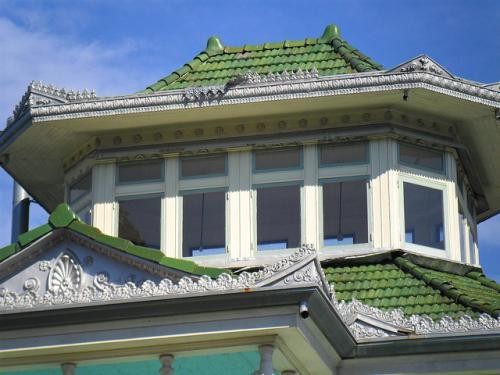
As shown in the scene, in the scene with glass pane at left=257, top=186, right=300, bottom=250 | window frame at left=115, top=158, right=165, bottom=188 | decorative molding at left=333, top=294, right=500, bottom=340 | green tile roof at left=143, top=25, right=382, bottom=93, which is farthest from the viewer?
green tile roof at left=143, top=25, right=382, bottom=93

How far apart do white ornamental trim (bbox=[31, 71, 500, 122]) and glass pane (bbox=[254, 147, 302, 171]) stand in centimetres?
116

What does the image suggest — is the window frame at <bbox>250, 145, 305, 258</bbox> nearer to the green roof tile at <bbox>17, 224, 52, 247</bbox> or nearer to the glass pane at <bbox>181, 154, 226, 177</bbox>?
the glass pane at <bbox>181, 154, 226, 177</bbox>

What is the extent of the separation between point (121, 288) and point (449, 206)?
819cm

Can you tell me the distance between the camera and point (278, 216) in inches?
1162

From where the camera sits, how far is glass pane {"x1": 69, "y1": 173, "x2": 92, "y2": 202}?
30781 millimetres

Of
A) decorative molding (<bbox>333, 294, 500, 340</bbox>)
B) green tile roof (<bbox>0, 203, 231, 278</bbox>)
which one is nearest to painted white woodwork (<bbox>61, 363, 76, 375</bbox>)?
green tile roof (<bbox>0, 203, 231, 278</bbox>)

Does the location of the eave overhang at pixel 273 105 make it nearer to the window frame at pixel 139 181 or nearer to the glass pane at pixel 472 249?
the window frame at pixel 139 181

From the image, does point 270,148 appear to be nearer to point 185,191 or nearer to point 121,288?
point 185,191

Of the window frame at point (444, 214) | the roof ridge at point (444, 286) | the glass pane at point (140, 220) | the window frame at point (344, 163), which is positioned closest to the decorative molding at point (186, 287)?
the roof ridge at point (444, 286)

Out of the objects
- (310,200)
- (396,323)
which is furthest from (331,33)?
(396,323)

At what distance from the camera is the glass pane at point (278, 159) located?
1171 inches

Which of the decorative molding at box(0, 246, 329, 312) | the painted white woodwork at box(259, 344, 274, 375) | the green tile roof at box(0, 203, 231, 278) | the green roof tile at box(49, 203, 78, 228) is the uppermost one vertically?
the green roof tile at box(49, 203, 78, 228)

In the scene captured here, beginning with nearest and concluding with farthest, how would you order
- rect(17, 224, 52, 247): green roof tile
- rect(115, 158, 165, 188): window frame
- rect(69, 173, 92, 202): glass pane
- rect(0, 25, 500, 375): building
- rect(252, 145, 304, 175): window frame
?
rect(17, 224, 52, 247): green roof tile, rect(0, 25, 500, 375): building, rect(252, 145, 304, 175): window frame, rect(115, 158, 165, 188): window frame, rect(69, 173, 92, 202): glass pane

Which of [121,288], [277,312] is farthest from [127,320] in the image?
[277,312]
